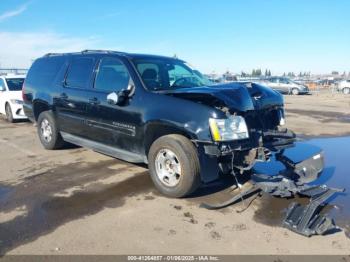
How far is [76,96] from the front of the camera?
247 inches

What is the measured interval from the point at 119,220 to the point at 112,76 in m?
2.53

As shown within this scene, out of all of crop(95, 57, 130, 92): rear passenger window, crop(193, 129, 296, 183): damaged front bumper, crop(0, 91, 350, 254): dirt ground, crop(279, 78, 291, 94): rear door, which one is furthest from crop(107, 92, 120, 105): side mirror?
crop(279, 78, 291, 94): rear door

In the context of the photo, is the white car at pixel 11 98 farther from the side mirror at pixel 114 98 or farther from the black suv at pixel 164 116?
the side mirror at pixel 114 98

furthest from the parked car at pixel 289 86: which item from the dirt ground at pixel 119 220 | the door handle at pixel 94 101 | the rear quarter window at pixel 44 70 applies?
the door handle at pixel 94 101

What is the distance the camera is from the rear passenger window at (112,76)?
5.48 meters

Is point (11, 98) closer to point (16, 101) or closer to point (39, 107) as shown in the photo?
point (16, 101)

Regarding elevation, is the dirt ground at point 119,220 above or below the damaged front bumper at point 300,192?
below

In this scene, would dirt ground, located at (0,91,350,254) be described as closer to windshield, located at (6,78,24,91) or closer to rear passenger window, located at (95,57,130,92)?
rear passenger window, located at (95,57,130,92)

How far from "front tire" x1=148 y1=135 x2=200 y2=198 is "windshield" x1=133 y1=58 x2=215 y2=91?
1.01 meters

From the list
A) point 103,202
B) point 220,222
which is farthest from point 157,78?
point 220,222

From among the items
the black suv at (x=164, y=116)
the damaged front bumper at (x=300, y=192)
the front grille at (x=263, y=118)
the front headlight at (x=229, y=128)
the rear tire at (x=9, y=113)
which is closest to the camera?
the damaged front bumper at (x=300, y=192)

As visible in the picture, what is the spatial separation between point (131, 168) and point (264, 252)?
3.26 metres

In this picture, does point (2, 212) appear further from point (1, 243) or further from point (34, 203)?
point (1, 243)

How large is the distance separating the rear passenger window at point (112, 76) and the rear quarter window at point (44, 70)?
156cm
